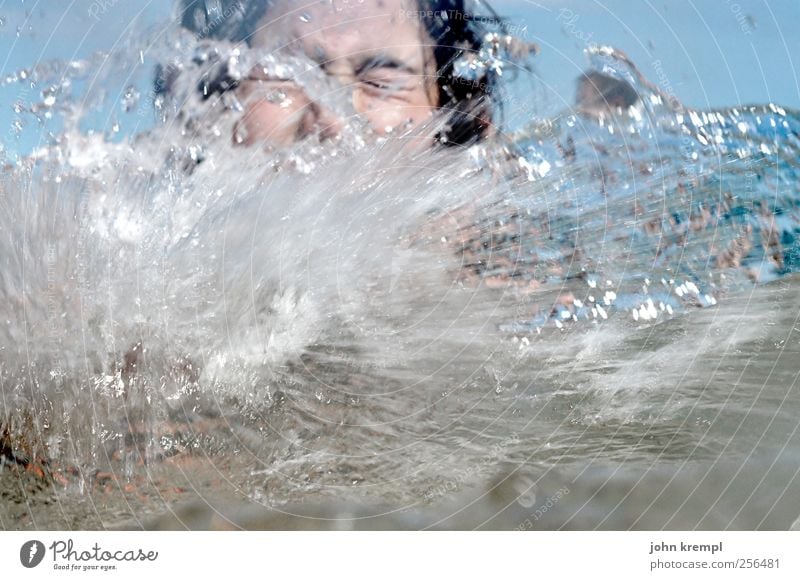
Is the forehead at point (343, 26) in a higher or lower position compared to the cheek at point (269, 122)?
higher

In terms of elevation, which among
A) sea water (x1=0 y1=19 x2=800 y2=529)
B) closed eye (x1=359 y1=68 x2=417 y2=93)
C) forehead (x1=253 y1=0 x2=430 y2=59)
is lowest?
sea water (x1=0 y1=19 x2=800 y2=529)

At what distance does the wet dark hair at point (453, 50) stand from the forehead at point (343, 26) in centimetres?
2

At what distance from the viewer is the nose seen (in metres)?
1.31

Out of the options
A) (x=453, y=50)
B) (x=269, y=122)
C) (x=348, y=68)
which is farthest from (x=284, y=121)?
(x=453, y=50)

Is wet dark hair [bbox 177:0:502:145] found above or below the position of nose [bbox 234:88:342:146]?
above

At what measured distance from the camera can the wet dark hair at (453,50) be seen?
1.30 meters

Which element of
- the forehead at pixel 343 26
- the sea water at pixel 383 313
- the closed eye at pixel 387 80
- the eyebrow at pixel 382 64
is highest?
the forehead at pixel 343 26

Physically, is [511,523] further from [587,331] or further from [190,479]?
[190,479]

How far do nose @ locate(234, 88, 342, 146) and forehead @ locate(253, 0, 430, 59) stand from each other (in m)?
0.08

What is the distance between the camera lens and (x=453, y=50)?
133 cm

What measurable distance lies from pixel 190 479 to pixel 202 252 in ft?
1.10

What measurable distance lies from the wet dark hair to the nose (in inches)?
2.2

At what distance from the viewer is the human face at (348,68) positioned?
1.31 meters

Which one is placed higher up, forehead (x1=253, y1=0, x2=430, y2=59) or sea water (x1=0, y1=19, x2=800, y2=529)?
forehead (x1=253, y1=0, x2=430, y2=59)
